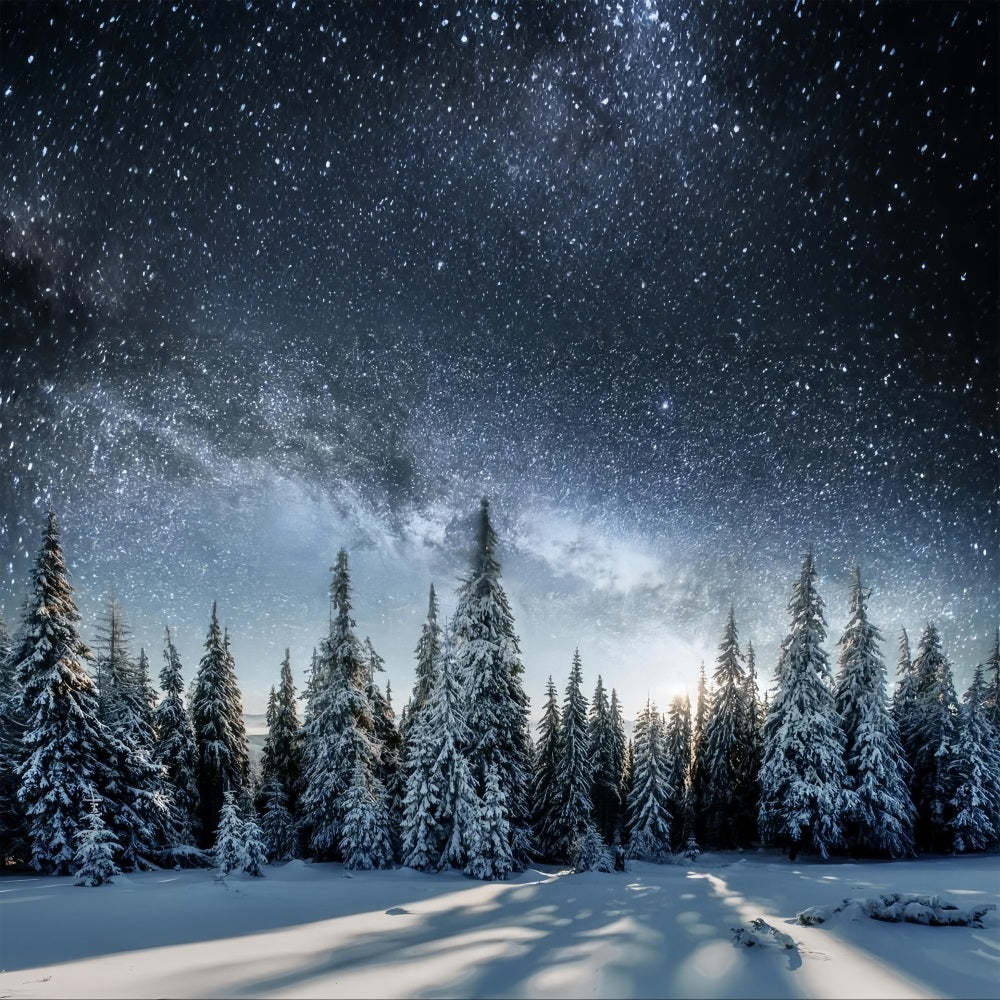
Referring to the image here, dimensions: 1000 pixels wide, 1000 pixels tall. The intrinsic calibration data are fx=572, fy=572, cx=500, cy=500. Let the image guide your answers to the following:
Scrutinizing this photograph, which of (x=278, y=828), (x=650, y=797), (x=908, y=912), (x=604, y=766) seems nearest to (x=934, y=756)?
(x=650, y=797)

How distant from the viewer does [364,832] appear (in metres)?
22.6

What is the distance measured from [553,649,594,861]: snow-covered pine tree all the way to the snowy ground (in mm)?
21553

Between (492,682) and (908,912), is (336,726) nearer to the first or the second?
(492,682)

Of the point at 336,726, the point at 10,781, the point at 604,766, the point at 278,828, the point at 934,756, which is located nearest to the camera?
the point at 10,781

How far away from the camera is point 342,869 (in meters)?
22.3

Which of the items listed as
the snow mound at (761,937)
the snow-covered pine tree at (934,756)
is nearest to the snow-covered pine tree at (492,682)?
the snow mound at (761,937)

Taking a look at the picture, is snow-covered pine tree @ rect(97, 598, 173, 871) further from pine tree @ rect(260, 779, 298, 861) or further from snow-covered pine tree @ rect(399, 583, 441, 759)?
snow-covered pine tree @ rect(399, 583, 441, 759)

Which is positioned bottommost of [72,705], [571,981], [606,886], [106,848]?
[606,886]

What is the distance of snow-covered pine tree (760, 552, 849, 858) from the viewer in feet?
89.4

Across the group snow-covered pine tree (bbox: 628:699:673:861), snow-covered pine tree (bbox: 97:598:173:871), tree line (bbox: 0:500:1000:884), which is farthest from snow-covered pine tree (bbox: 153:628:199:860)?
snow-covered pine tree (bbox: 628:699:673:861)

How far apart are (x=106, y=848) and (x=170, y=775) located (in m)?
16.8

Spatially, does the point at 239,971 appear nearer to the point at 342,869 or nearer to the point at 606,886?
the point at 606,886

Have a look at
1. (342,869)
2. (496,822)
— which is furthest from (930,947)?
(342,869)

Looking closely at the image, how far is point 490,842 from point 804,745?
16.8 meters
